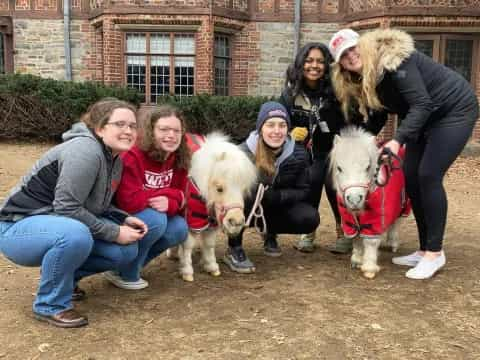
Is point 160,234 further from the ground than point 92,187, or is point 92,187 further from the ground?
point 92,187

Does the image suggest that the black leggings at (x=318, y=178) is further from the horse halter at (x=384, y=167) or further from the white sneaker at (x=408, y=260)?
the white sneaker at (x=408, y=260)

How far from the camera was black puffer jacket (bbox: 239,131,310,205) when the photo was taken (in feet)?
13.8

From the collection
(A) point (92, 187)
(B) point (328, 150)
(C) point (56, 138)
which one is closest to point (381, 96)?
(B) point (328, 150)

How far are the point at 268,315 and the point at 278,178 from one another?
1.32 m

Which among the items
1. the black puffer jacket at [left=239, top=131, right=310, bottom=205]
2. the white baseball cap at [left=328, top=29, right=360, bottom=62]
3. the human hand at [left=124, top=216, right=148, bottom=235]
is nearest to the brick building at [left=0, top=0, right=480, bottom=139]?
the black puffer jacket at [left=239, top=131, right=310, bottom=205]

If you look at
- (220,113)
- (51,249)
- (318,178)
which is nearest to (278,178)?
(318,178)

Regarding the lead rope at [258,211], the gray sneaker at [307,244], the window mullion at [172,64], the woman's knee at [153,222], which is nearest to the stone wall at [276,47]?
the window mullion at [172,64]

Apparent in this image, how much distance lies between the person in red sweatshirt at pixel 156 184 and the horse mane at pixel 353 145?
1184 millimetres

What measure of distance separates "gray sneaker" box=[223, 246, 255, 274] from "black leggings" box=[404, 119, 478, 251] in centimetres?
148

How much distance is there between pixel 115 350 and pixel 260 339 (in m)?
0.84

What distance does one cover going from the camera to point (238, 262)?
14.1 feet

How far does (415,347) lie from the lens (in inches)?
114

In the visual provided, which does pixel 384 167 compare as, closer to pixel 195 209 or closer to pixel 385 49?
pixel 385 49

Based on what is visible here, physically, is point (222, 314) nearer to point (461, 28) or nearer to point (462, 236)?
point (462, 236)
